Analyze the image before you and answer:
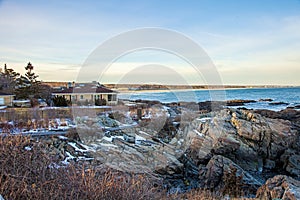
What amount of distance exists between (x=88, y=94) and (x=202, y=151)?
11233 mm

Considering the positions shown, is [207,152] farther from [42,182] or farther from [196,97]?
[196,97]

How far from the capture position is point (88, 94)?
19.6m

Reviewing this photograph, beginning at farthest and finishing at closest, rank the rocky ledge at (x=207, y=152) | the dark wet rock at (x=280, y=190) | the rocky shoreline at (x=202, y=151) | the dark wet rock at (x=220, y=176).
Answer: the rocky ledge at (x=207, y=152) → the rocky shoreline at (x=202, y=151) → the dark wet rock at (x=220, y=176) → the dark wet rock at (x=280, y=190)

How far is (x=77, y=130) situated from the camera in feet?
37.6

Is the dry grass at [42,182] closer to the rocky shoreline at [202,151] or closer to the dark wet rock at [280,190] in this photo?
the dark wet rock at [280,190]

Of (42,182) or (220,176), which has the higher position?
(42,182)

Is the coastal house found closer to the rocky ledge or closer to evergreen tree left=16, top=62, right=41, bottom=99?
evergreen tree left=16, top=62, right=41, bottom=99

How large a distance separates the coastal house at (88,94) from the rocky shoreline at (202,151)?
5.43 m

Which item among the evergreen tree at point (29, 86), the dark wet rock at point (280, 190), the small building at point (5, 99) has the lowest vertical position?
the dark wet rock at point (280, 190)

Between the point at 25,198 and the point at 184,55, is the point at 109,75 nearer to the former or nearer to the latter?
the point at 184,55

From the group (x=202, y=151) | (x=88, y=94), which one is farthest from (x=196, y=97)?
(x=202, y=151)

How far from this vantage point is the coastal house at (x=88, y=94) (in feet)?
64.0

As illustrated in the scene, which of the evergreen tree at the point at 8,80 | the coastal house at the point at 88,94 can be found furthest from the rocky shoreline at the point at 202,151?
the evergreen tree at the point at 8,80

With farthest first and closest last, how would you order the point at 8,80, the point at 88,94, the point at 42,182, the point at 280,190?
the point at 8,80
the point at 88,94
the point at 280,190
the point at 42,182
